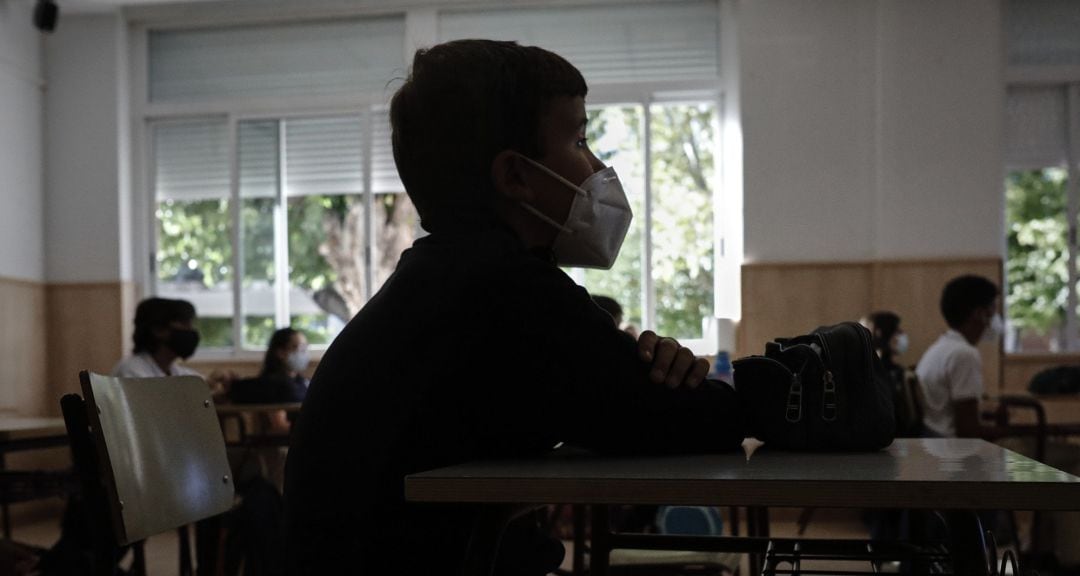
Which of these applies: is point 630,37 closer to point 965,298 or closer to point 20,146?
point 965,298

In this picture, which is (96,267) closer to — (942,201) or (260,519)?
(260,519)

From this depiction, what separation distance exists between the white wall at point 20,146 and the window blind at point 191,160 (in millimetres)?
721

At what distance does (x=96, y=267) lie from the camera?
24.0 ft

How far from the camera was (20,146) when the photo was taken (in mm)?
7121

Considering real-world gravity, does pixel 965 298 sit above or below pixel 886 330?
above

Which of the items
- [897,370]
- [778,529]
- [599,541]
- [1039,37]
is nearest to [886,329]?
[778,529]

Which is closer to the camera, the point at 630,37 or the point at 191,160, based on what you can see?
the point at 630,37

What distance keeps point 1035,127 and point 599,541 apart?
576 cm

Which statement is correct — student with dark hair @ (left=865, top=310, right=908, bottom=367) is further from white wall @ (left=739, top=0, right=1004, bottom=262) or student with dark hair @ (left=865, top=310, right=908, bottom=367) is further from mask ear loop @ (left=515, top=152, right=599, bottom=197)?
mask ear loop @ (left=515, top=152, right=599, bottom=197)

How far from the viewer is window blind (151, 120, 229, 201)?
7426mm

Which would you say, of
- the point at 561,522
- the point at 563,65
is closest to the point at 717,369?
the point at 561,522

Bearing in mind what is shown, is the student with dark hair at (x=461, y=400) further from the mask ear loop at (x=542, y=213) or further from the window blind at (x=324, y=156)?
the window blind at (x=324, y=156)

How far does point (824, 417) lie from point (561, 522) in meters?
5.00

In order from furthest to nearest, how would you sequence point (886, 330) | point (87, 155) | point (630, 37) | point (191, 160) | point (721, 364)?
point (191, 160)
point (87, 155)
point (630, 37)
point (721, 364)
point (886, 330)
